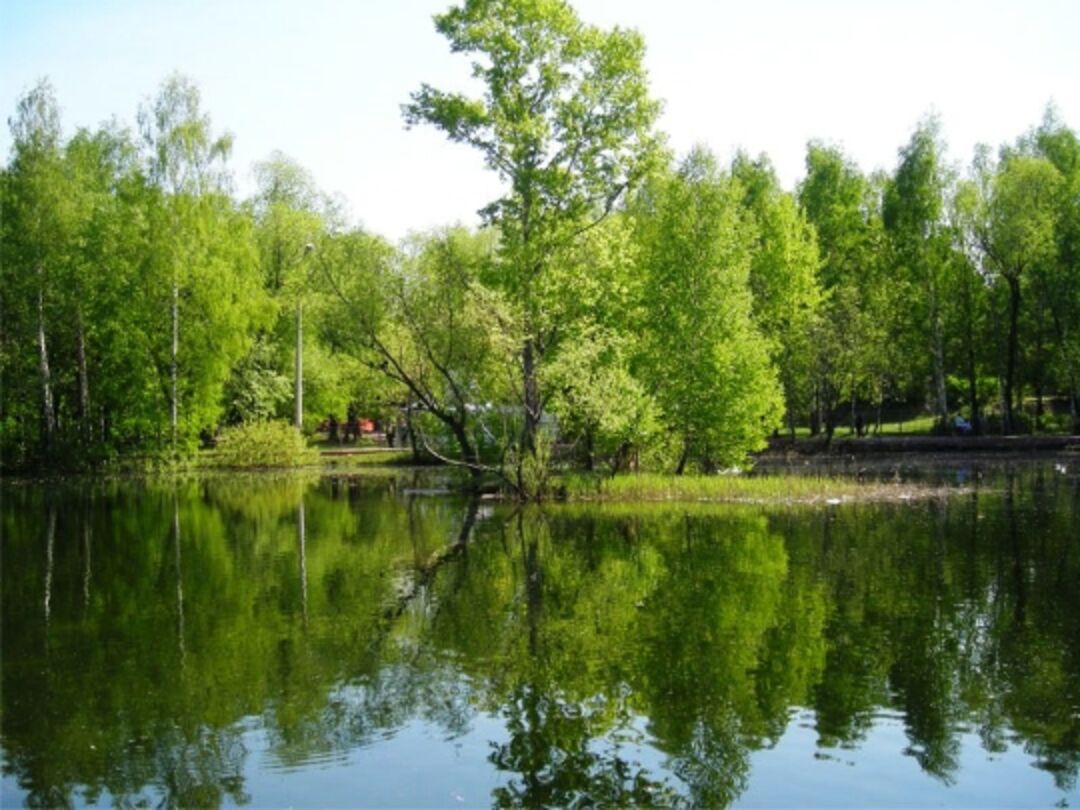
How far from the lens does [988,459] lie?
163ft

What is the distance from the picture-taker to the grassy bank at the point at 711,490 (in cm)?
3303

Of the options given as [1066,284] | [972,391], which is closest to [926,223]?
[1066,284]

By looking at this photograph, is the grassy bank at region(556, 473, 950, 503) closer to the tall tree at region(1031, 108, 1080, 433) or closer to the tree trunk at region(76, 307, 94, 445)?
the tree trunk at region(76, 307, 94, 445)

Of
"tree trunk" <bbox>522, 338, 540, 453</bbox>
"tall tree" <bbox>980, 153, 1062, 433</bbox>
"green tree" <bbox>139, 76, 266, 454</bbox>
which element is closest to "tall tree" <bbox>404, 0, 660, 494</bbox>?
"tree trunk" <bbox>522, 338, 540, 453</bbox>

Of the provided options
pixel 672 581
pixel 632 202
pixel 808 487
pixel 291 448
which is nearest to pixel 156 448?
pixel 291 448

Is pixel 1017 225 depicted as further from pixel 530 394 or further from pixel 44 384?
pixel 44 384

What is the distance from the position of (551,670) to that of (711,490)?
20918 millimetres

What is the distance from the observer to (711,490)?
3344 centimetres

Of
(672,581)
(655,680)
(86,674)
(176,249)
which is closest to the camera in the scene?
(655,680)

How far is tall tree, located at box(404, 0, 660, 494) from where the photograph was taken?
3419cm

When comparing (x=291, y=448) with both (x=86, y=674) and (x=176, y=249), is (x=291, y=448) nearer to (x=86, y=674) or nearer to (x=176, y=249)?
(x=176, y=249)

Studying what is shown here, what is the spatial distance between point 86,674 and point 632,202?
1663 inches

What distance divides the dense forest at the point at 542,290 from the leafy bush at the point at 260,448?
5.31 feet

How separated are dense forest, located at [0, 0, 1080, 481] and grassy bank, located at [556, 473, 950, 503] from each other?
5.08 feet
